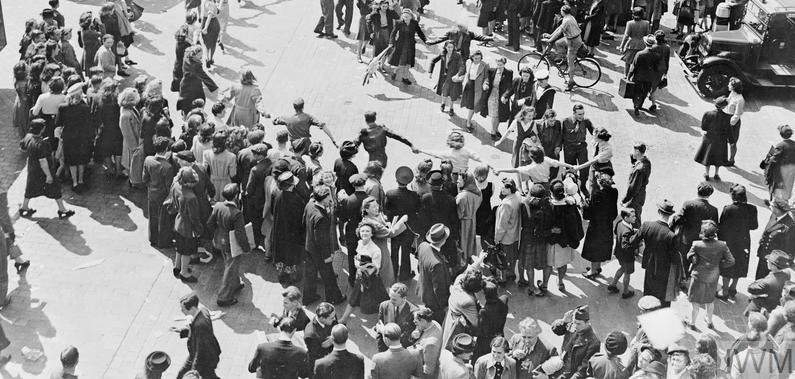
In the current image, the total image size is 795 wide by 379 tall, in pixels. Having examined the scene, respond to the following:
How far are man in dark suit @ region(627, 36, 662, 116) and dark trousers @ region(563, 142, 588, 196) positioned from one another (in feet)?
11.0

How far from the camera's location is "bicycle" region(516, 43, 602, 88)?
19.3m

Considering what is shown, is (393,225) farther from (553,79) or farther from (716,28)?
(716,28)

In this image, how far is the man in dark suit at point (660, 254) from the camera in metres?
11.8

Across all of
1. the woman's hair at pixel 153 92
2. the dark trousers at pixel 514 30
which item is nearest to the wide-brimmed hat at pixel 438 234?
the woman's hair at pixel 153 92

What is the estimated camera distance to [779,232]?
12383 millimetres

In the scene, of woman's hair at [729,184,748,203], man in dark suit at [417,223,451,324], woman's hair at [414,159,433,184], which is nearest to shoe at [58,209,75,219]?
woman's hair at [414,159,433,184]

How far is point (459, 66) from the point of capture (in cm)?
1764

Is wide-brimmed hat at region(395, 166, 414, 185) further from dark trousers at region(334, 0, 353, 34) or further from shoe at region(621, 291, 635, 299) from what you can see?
dark trousers at region(334, 0, 353, 34)

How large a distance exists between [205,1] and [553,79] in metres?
7.34

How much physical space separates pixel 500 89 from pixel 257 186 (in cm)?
559

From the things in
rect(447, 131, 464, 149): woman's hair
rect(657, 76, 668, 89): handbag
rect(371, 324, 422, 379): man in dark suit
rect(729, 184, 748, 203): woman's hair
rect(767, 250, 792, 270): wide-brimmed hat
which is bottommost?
rect(657, 76, 668, 89): handbag

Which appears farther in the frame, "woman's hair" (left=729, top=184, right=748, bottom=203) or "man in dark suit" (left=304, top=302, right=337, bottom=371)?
"woman's hair" (left=729, top=184, right=748, bottom=203)

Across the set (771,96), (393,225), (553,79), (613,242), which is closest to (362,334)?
(393,225)

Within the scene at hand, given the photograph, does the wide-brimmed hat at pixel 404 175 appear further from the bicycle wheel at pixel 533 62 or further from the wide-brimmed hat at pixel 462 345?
the bicycle wheel at pixel 533 62
